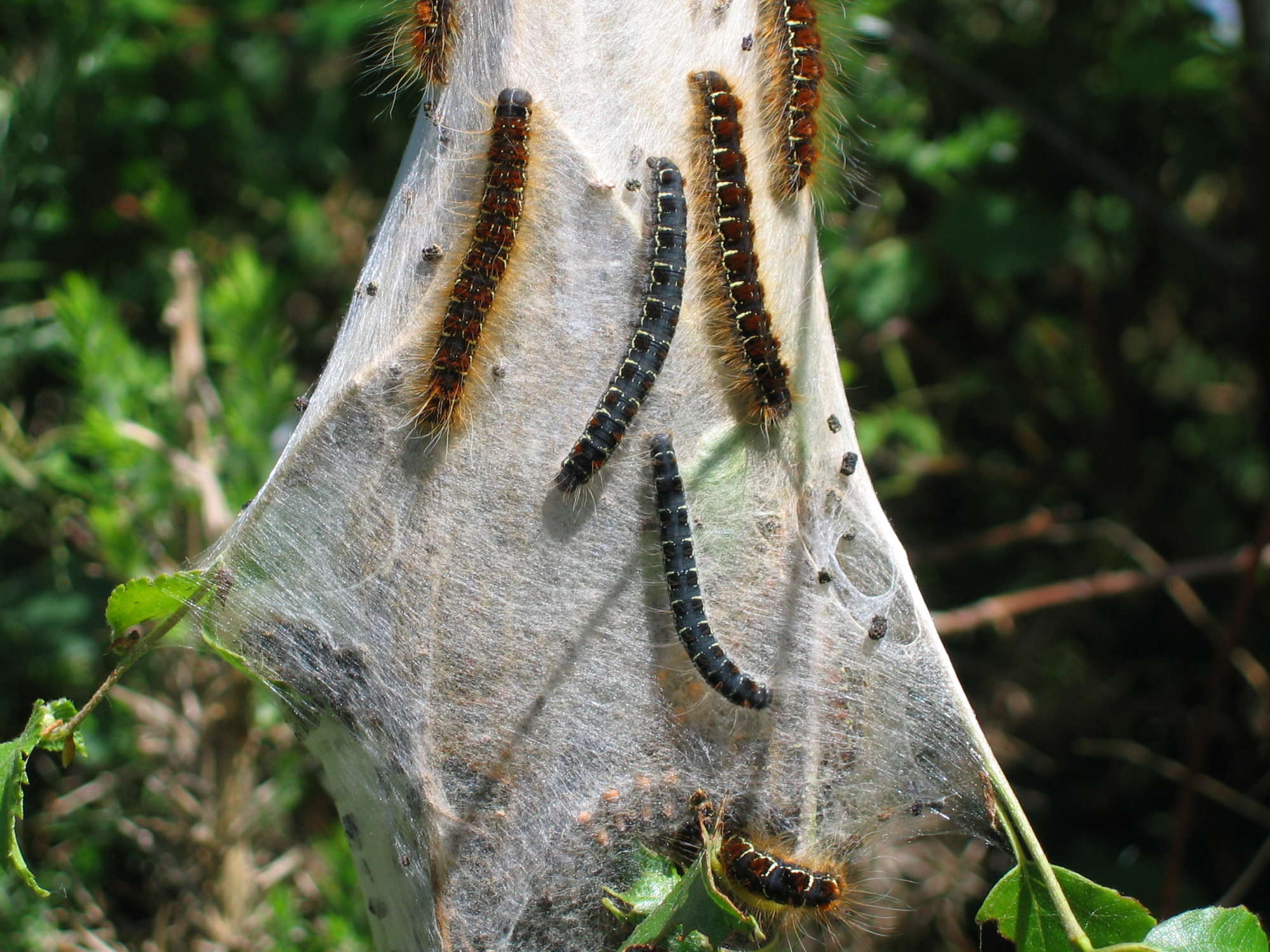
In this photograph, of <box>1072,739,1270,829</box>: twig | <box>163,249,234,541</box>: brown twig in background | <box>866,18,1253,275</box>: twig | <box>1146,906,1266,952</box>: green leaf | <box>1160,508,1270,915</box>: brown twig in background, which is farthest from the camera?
<box>866,18,1253,275</box>: twig

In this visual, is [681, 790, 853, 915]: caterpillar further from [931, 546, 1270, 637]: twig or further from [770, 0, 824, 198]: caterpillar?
Result: [770, 0, 824, 198]: caterpillar

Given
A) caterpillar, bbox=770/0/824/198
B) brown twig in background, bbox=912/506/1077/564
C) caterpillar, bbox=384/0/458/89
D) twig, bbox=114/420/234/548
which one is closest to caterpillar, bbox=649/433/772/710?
caterpillar, bbox=770/0/824/198

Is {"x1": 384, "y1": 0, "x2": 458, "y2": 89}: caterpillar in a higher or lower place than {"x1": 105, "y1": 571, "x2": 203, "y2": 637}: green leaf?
higher

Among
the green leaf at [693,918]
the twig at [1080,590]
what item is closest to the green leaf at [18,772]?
the green leaf at [693,918]

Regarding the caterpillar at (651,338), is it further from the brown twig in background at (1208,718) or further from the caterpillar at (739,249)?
the brown twig in background at (1208,718)

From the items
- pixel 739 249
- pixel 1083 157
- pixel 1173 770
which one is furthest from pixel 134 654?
pixel 1083 157

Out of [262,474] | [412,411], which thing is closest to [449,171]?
[412,411]
